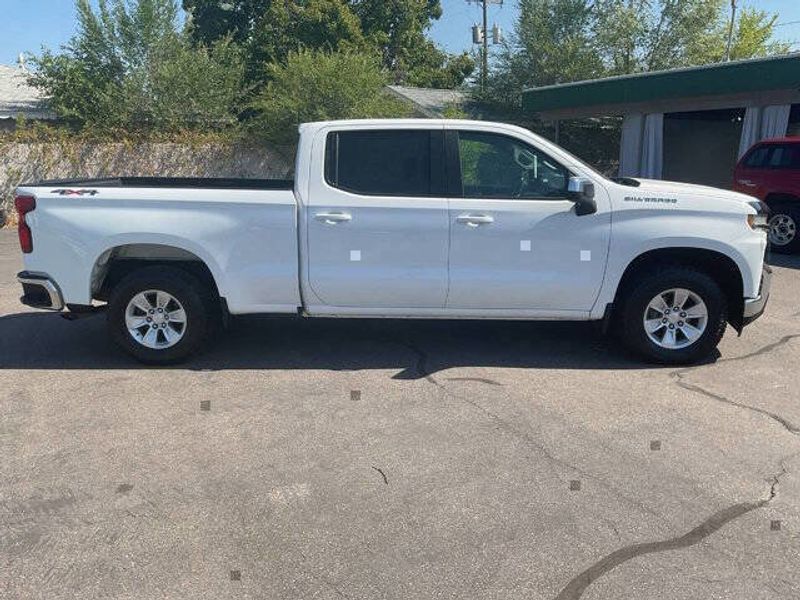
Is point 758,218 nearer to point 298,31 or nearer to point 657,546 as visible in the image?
point 657,546

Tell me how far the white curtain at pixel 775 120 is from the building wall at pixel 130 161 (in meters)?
11.9

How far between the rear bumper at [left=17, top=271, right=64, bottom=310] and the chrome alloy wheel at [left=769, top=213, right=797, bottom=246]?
1028cm

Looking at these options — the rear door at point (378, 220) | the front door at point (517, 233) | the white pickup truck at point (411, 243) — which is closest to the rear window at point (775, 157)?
the white pickup truck at point (411, 243)

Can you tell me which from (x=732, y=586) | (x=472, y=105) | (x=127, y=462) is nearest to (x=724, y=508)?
(x=732, y=586)

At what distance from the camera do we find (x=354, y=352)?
5934mm

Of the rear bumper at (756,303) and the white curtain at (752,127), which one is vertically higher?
the white curtain at (752,127)

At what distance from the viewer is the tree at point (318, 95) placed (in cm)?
1873

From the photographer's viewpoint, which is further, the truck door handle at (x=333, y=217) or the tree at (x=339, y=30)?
Result: the tree at (x=339, y=30)

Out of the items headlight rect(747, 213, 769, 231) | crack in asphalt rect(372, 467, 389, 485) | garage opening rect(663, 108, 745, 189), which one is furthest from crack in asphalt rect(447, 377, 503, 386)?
garage opening rect(663, 108, 745, 189)

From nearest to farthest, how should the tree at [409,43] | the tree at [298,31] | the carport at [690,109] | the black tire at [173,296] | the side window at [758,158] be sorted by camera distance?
the black tire at [173,296]
the side window at [758,158]
the carport at [690,109]
the tree at [298,31]
the tree at [409,43]

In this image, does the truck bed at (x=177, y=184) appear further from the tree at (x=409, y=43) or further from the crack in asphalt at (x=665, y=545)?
the tree at (x=409, y=43)

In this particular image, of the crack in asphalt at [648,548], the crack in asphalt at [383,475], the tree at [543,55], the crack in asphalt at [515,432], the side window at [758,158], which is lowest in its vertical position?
the crack in asphalt at [648,548]

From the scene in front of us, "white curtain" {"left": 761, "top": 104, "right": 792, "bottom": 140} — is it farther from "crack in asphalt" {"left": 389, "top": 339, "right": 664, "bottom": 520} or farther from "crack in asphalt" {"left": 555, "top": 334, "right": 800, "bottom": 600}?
"crack in asphalt" {"left": 555, "top": 334, "right": 800, "bottom": 600}

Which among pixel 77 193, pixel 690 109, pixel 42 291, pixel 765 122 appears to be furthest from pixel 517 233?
pixel 690 109
